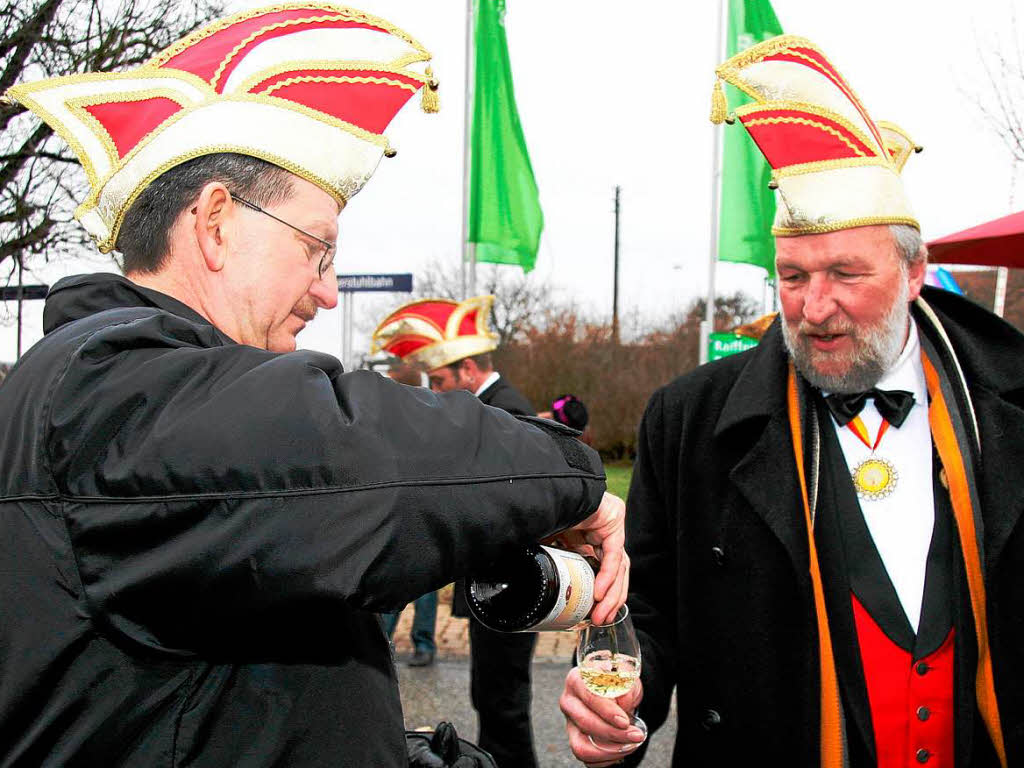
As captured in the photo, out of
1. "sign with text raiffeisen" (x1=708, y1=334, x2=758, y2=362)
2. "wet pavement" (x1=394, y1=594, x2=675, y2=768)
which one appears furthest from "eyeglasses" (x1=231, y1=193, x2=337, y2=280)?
"sign with text raiffeisen" (x1=708, y1=334, x2=758, y2=362)

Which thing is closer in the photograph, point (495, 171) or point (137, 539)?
point (137, 539)

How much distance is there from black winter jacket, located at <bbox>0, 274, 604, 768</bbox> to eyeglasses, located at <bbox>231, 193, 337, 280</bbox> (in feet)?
0.95

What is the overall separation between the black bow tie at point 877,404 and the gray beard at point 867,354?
0.04m

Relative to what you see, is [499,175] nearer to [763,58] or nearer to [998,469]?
[763,58]

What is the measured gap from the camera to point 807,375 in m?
2.44

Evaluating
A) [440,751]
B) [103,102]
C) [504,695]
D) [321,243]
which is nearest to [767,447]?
[440,751]

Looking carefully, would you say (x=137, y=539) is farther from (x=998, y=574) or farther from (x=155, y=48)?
(x=155, y=48)

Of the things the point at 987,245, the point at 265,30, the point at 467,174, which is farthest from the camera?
the point at 467,174

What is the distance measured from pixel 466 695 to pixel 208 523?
5.35 metres

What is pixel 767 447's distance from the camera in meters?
2.35

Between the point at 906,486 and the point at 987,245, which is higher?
the point at 987,245

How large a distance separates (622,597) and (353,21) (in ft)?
3.67

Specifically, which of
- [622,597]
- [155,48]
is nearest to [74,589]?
[622,597]

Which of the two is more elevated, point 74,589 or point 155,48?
point 155,48
